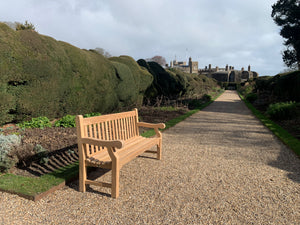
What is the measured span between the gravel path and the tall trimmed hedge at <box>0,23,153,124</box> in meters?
3.56

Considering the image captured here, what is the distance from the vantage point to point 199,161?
4293 millimetres

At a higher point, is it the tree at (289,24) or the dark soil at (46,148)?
the tree at (289,24)


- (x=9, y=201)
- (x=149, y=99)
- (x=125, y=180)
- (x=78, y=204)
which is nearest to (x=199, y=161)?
(x=125, y=180)

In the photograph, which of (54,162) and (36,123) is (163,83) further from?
(54,162)

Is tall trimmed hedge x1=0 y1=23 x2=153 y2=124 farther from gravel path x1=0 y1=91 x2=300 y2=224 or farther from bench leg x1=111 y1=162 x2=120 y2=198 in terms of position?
bench leg x1=111 y1=162 x2=120 y2=198

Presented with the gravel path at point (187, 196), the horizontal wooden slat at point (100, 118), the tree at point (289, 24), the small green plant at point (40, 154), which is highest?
the tree at point (289, 24)

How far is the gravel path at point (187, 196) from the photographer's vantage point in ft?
7.75

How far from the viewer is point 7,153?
332cm

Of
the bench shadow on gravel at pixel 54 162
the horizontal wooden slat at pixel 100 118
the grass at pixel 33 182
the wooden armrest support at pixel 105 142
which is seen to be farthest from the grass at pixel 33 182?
the horizontal wooden slat at pixel 100 118

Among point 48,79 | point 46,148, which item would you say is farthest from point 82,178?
point 48,79

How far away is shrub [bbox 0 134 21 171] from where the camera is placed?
3232 mm

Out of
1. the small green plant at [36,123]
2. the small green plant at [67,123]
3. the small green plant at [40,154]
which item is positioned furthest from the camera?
the small green plant at [67,123]

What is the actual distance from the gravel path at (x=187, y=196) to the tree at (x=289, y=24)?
15787 mm

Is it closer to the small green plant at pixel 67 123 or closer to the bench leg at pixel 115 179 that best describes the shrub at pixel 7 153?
the bench leg at pixel 115 179
